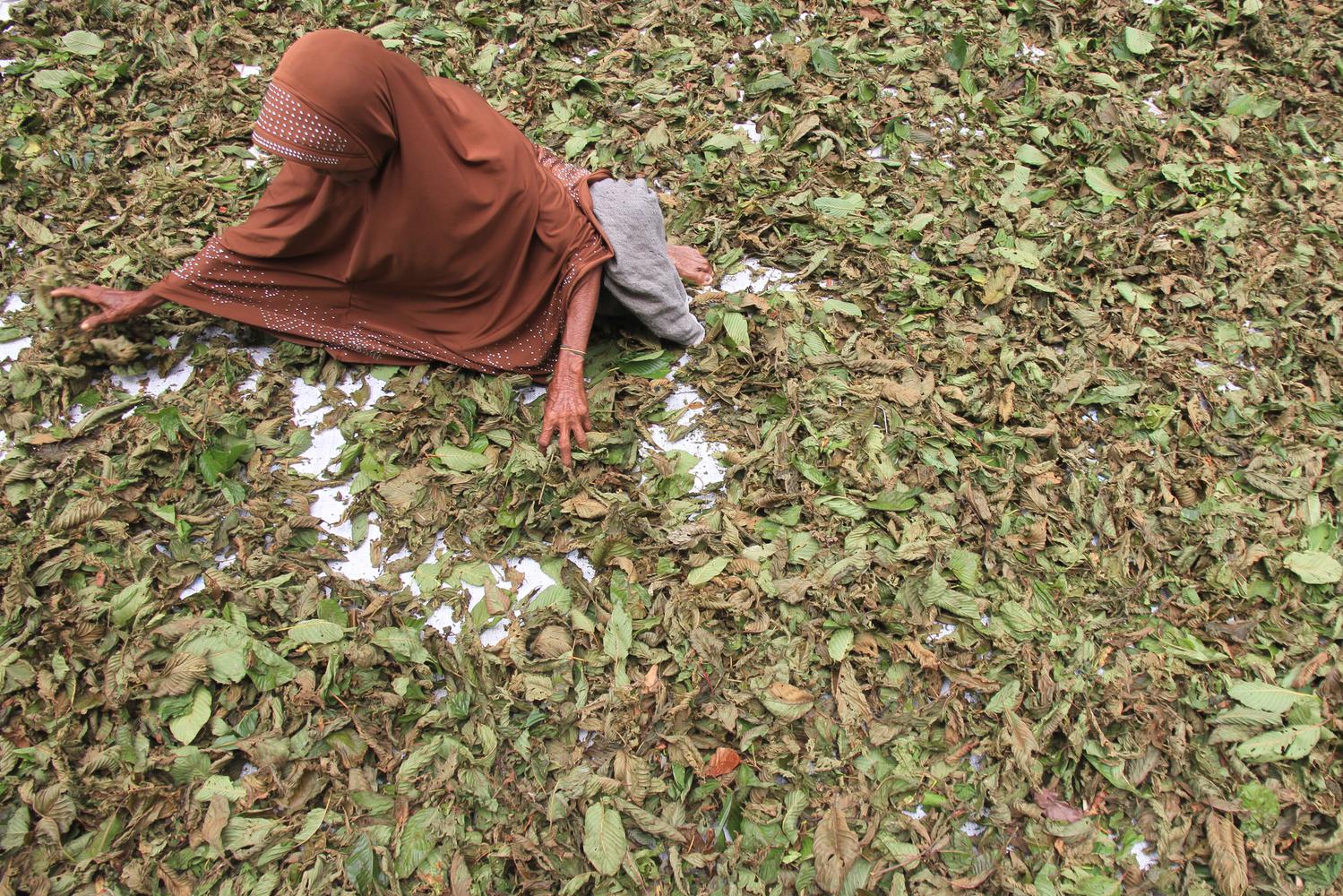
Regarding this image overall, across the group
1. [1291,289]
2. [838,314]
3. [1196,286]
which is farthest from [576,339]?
[1291,289]

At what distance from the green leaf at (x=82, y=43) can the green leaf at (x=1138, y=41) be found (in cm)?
458

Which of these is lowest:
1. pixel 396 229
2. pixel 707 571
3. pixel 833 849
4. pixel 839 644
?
pixel 833 849

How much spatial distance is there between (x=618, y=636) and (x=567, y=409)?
0.70 m

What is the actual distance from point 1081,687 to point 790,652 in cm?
76

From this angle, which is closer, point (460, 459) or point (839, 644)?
point (839, 644)

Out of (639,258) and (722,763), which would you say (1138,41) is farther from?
(722,763)

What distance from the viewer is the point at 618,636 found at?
2227 mm

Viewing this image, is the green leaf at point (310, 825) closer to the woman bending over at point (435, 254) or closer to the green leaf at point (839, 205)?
the woman bending over at point (435, 254)

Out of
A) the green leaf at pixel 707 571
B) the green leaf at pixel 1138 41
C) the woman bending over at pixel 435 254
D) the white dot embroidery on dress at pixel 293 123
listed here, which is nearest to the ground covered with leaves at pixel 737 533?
the green leaf at pixel 707 571

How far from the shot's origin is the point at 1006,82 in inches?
145

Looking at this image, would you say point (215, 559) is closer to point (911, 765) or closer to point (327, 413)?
point (327, 413)

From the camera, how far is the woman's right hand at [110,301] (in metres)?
2.60

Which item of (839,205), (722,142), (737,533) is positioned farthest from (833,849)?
(722,142)

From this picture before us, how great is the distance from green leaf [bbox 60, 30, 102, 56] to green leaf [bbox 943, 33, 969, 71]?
3.74 metres
